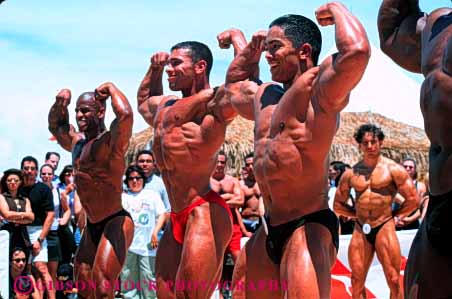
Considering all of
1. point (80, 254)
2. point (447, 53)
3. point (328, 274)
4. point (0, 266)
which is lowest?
point (0, 266)

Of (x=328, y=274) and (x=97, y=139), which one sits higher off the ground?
(x=97, y=139)

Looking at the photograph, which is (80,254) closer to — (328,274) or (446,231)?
(328,274)

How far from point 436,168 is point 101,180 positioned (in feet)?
14.2

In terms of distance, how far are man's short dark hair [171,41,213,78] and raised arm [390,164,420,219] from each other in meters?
3.69

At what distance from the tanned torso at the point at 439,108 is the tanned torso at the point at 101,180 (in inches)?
161

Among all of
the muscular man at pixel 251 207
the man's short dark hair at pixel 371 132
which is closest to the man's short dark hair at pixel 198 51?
the man's short dark hair at pixel 371 132

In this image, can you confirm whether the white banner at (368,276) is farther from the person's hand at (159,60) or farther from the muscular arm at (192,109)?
the muscular arm at (192,109)

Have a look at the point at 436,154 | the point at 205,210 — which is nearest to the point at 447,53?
the point at 436,154

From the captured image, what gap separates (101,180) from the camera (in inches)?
312

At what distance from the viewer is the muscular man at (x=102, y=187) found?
7.67 meters

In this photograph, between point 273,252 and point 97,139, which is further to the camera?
point 97,139

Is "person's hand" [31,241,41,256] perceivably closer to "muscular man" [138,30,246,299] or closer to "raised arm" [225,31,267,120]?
"muscular man" [138,30,246,299]

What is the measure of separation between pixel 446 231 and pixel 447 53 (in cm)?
88

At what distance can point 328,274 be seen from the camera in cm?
521
